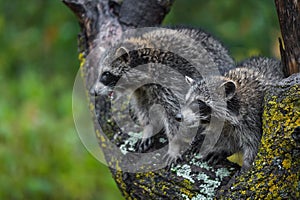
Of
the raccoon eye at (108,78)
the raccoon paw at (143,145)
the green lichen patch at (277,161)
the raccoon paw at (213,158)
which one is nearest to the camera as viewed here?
the green lichen patch at (277,161)

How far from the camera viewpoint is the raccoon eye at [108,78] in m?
5.18

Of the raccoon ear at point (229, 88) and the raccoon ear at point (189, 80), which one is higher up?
the raccoon ear at point (229, 88)

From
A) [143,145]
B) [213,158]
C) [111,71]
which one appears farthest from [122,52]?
[213,158]

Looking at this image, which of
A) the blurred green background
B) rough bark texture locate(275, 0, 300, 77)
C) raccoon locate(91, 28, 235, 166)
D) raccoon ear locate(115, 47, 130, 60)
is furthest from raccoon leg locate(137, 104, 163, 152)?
the blurred green background

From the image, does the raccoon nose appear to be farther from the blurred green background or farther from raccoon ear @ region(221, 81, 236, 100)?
the blurred green background

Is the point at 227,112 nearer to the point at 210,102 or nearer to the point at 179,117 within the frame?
the point at 210,102

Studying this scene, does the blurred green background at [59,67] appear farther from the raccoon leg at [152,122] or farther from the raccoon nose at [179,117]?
the raccoon nose at [179,117]

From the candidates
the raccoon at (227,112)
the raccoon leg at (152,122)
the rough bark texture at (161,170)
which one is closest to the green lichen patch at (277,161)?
the rough bark texture at (161,170)

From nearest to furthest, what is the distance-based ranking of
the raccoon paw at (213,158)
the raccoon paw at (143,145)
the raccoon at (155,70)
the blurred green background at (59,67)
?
the raccoon paw at (213,158), the raccoon paw at (143,145), the raccoon at (155,70), the blurred green background at (59,67)

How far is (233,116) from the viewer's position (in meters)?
4.55

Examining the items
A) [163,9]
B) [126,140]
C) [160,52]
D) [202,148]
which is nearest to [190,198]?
[202,148]

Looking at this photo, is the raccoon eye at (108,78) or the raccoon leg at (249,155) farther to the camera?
the raccoon eye at (108,78)

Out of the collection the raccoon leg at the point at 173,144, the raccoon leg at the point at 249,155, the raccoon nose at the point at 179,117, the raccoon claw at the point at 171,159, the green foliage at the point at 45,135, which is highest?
the raccoon nose at the point at 179,117

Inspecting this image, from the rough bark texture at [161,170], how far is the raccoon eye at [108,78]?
0.23 meters
